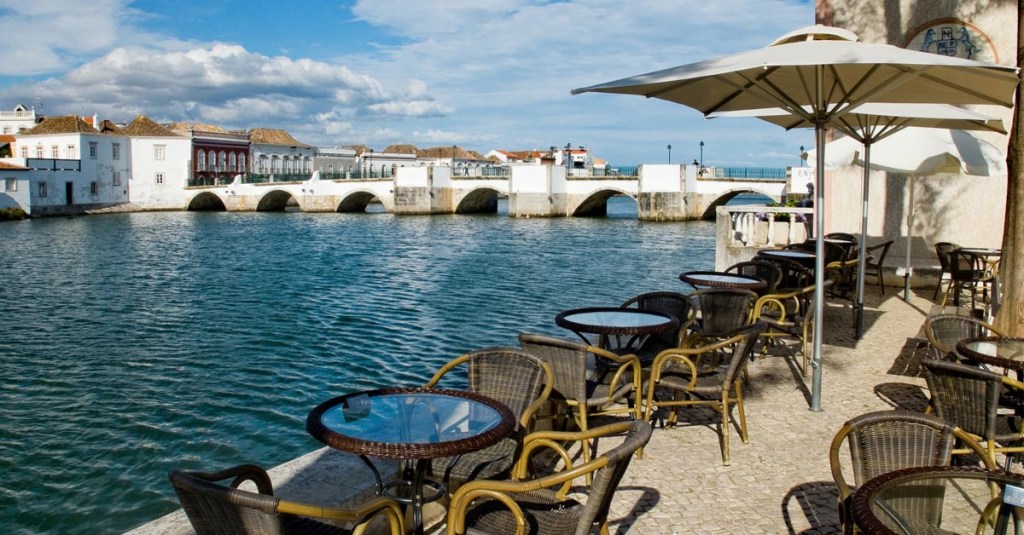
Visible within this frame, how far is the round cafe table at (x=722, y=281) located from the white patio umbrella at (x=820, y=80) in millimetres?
1900

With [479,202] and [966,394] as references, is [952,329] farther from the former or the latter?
[479,202]

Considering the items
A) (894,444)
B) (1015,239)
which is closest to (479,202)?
(1015,239)

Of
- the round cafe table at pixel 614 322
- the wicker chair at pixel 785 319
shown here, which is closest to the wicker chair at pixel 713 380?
the round cafe table at pixel 614 322

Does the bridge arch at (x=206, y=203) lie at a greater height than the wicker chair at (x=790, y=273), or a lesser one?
greater

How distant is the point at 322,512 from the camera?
2.49 meters

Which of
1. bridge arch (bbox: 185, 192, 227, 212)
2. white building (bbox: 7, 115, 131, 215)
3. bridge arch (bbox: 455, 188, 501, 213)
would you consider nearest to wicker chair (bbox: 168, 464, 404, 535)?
bridge arch (bbox: 455, 188, 501, 213)

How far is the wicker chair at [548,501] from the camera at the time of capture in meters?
2.68

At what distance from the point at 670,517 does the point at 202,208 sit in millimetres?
67667

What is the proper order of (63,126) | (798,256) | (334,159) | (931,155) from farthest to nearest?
(334,159) < (63,126) < (798,256) < (931,155)

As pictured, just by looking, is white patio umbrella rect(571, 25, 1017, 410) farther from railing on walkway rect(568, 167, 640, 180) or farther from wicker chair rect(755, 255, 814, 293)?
railing on walkway rect(568, 167, 640, 180)

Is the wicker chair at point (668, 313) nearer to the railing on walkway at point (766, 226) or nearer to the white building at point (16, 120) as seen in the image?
the railing on walkway at point (766, 226)

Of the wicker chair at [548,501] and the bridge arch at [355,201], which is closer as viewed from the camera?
the wicker chair at [548,501]

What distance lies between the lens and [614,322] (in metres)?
5.68

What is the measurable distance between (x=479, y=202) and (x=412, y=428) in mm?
58779
